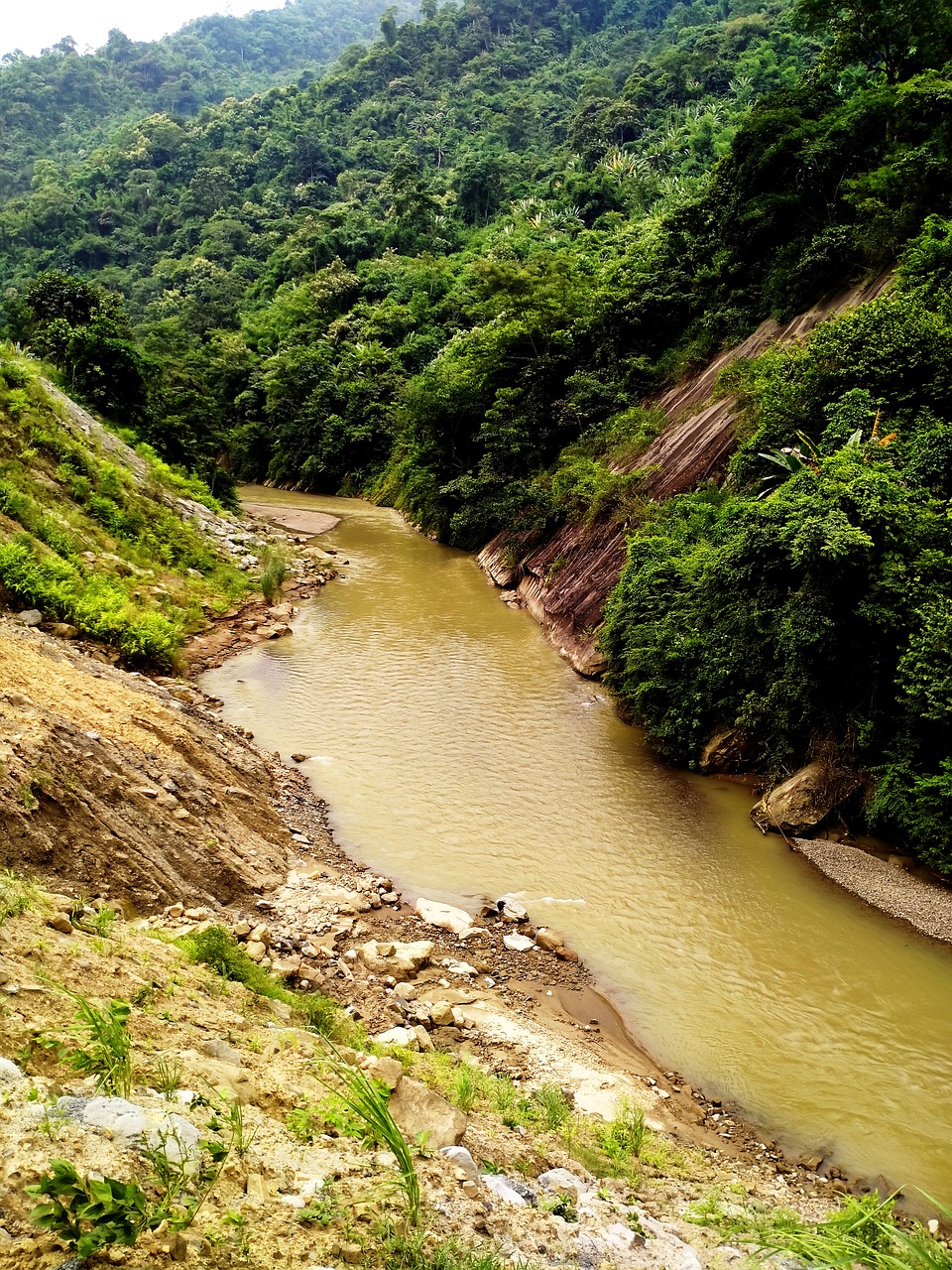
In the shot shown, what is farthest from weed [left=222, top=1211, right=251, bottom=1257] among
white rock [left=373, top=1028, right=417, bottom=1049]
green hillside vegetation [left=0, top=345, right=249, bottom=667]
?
green hillside vegetation [left=0, top=345, right=249, bottom=667]

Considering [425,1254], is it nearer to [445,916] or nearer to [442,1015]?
[442,1015]

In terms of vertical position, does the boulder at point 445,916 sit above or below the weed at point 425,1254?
below

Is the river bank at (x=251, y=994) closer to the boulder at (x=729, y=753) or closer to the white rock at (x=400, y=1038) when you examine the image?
the white rock at (x=400, y=1038)

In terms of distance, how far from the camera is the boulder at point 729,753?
43.6 ft

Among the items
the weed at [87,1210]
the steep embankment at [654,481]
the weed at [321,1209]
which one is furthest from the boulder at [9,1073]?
the steep embankment at [654,481]

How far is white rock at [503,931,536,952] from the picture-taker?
910cm

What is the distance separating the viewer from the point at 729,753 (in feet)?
43.9

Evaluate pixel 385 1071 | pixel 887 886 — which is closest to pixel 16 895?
pixel 385 1071

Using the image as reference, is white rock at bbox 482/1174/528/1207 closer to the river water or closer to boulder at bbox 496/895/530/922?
the river water

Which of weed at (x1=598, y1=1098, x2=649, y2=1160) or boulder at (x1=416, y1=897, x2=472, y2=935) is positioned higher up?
weed at (x1=598, y1=1098, x2=649, y2=1160)

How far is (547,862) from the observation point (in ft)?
35.7

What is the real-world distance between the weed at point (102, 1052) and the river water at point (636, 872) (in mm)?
5829

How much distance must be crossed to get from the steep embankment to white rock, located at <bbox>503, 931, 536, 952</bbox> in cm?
866

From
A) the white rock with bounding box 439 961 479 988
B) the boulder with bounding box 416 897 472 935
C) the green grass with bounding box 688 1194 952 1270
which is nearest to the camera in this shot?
the green grass with bounding box 688 1194 952 1270
